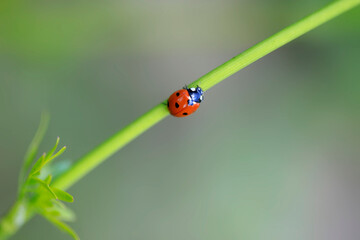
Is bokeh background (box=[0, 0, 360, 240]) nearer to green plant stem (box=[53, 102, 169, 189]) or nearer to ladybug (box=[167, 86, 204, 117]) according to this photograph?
ladybug (box=[167, 86, 204, 117])

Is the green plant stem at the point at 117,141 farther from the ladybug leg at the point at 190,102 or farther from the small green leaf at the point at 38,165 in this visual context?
the ladybug leg at the point at 190,102

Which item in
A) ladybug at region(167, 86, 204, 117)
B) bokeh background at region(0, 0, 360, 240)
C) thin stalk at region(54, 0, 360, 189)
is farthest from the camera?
bokeh background at region(0, 0, 360, 240)

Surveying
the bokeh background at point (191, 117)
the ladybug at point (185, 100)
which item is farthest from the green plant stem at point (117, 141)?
the bokeh background at point (191, 117)

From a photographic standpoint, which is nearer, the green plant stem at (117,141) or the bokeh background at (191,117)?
the green plant stem at (117,141)

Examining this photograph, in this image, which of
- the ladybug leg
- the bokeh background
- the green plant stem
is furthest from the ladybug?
the bokeh background

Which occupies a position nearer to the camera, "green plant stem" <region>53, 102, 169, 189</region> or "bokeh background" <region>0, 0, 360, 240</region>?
"green plant stem" <region>53, 102, 169, 189</region>

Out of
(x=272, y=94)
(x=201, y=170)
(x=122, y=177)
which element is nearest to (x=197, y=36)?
(x=272, y=94)

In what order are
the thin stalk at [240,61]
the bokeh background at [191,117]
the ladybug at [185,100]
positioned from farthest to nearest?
1. the bokeh background at [191,117]
2. the ladybug at [185,100]
3. the thin stalk at [240,61]

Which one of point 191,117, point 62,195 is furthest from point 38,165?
→ point 191,117

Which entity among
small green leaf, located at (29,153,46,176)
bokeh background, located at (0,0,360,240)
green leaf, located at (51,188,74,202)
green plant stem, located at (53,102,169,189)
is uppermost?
bokeh background, located at (0,0,360,240)

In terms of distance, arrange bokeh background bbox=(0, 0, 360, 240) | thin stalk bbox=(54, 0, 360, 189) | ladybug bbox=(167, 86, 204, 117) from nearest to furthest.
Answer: thin stalk bbox=(54, 0, 360, 189), ladybug bbox=(167, 86, 204, 117), bokeh background bbox=(0, 0, 360, 240)
